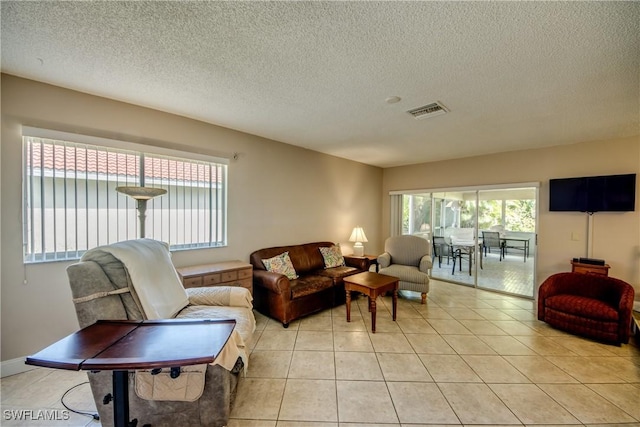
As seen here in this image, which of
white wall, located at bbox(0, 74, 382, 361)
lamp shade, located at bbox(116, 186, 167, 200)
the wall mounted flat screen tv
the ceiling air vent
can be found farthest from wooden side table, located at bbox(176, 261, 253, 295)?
the wall mounted flat screen tv

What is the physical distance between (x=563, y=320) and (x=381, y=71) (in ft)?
11.6

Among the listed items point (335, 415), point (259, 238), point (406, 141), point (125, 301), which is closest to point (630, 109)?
point (406, 141)

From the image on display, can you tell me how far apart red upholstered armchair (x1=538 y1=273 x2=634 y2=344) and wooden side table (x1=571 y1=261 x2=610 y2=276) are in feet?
0.68

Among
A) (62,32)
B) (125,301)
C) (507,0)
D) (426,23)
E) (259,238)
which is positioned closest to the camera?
(507,0)

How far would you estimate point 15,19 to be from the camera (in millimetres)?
1485

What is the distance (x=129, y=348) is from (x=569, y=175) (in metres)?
5.56

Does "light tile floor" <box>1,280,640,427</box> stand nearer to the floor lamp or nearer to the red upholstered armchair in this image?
the red upholstered armchair

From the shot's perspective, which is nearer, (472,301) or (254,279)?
(254,279)

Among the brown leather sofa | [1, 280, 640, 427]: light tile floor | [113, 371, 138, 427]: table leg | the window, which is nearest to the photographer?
[113, 371, 138, 427]: table leg

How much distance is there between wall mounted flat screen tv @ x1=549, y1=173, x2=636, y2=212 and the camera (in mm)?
3334

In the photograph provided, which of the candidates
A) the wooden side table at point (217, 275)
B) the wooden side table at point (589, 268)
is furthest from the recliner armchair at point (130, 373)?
the wooden side table at point (589, 268)

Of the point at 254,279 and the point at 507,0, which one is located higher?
the point at 507,0

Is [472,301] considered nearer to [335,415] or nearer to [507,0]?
[335,415]

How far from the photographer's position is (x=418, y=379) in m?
2.12
